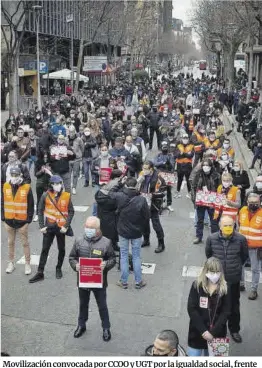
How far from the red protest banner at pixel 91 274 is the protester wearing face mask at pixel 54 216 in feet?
6.47

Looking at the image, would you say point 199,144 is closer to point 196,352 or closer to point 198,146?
point 198,146

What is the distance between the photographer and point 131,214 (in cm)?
855

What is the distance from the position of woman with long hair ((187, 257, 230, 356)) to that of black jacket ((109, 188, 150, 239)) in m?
2.55

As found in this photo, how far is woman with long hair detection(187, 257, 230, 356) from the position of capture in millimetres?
6031

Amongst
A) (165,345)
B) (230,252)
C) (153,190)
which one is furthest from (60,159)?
(165,345)

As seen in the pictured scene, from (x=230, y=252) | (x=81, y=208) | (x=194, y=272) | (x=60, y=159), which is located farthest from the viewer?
(x=81, y=208)

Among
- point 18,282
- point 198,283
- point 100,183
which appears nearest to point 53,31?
point 100,183

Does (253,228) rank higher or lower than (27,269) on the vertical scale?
higher

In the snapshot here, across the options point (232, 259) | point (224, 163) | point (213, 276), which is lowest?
point (232, 259)

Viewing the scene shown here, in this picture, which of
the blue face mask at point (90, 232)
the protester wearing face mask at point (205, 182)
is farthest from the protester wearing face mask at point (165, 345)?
the protester wearing face mask at point (205, 182)

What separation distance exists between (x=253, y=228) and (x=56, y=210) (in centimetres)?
289

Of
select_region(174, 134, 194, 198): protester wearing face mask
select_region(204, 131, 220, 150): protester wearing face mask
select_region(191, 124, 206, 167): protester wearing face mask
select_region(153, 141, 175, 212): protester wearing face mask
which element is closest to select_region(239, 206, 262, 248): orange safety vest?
select_region(153, 141, 175, 212): protester wearing face mask

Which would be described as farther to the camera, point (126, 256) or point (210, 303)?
point (126, 256)
